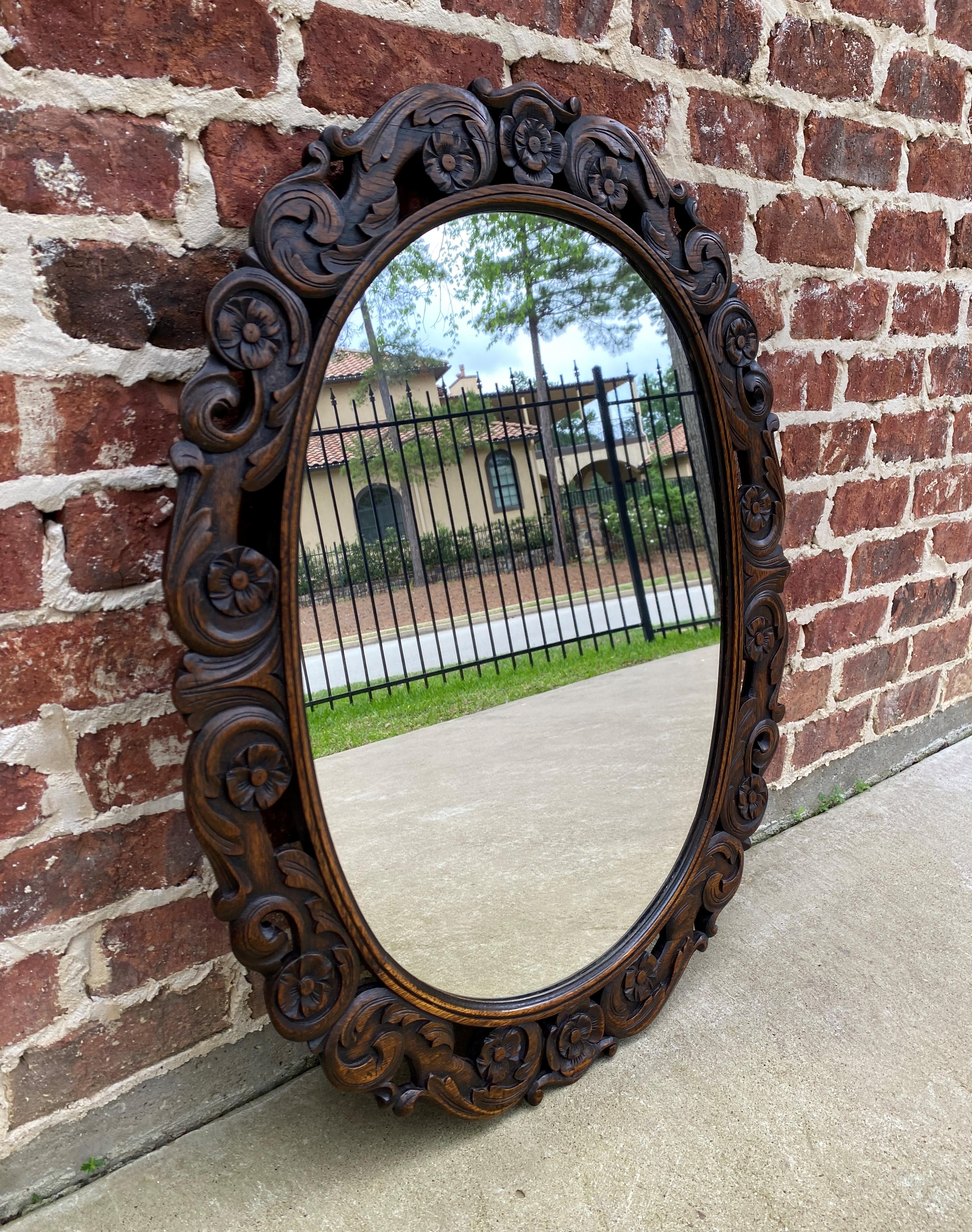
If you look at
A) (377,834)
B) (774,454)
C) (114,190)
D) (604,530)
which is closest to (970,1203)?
(377,834)

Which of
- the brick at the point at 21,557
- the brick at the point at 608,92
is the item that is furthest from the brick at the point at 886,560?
the brick at the point at 21,557

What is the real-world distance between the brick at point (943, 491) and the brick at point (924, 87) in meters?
0.87

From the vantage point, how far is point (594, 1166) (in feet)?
4.09

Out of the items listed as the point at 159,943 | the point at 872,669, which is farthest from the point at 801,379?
the point at 159,943

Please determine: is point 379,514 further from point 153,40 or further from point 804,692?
Answer: point 804,692

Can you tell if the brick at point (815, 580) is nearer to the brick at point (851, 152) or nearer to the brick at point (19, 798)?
the brick at point (851, 152)

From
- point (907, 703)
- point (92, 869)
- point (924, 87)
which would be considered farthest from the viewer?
point (907, 703)

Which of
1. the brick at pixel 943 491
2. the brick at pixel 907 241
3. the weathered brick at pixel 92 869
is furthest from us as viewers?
the brick at pixel 943 491

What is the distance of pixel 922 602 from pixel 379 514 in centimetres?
180

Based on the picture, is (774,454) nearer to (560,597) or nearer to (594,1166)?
(560,597)

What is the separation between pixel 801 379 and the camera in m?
1.96

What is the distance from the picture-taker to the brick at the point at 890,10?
190 centimetres

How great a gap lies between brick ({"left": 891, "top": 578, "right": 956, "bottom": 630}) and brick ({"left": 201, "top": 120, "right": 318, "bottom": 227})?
5.98 ft

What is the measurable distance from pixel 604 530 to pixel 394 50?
79 centimetres
